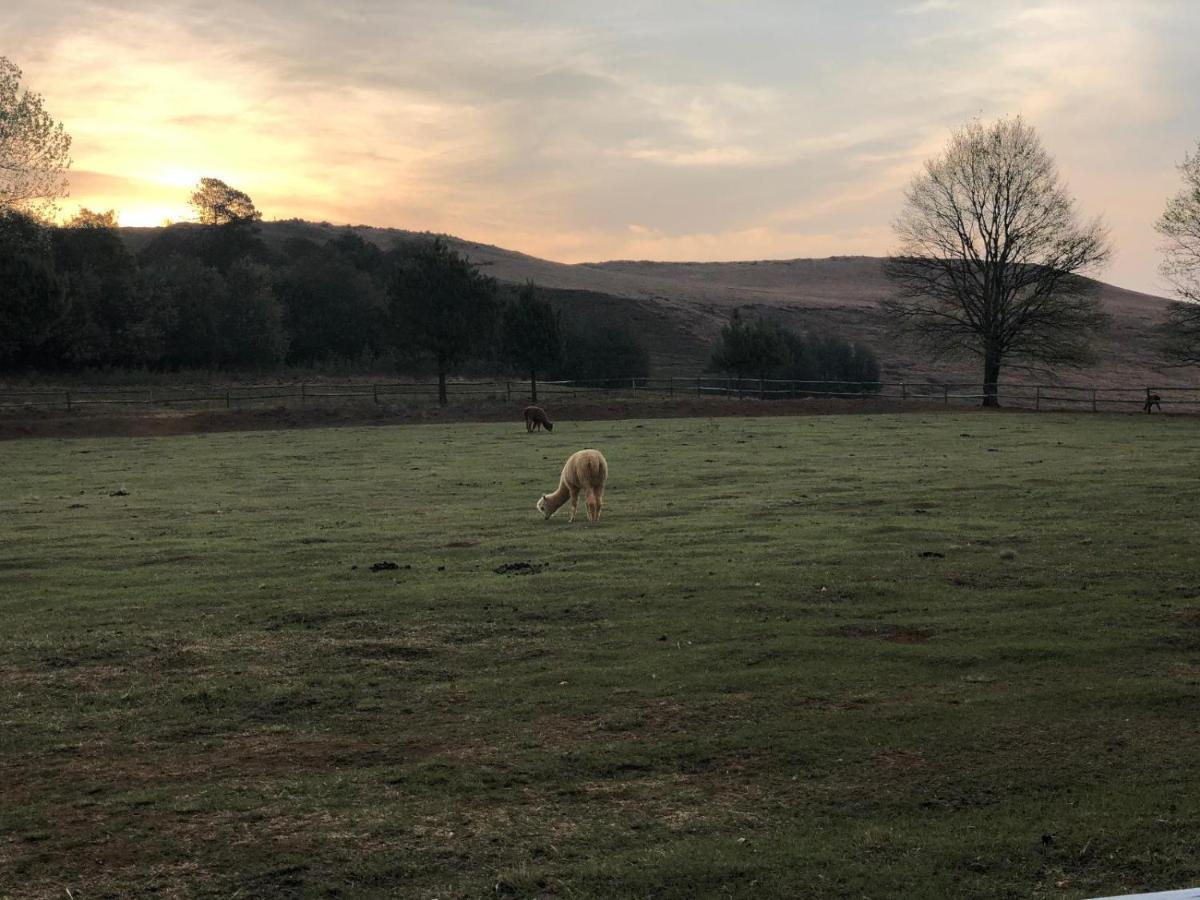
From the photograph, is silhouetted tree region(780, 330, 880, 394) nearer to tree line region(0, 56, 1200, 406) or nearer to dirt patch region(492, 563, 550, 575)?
tree line region(0, 56, 1200, 406)

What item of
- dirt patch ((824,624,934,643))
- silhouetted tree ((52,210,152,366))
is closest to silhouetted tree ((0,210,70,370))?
silhouetted tree ((52,210,152,366))

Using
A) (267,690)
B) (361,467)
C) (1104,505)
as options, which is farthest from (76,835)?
(361,467)

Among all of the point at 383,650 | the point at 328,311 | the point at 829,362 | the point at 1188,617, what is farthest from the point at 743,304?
the point at 383,650

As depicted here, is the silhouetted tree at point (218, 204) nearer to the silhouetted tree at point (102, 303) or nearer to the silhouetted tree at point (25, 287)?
the silhouetted tree at point (102, 303)

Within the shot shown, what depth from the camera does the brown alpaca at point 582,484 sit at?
768 inches

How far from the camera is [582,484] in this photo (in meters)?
19.8

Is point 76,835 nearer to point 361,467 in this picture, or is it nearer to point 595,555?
point 595,555

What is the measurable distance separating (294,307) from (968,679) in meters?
86.0

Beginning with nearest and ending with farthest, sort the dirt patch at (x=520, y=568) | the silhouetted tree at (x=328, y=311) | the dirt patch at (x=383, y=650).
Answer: the dirt patch at (x=383, y=650)
the dirt patch at (x=520, y=568)
the silhouetted tree at (x=328, y=311)

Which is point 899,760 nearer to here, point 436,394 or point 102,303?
point 436,394

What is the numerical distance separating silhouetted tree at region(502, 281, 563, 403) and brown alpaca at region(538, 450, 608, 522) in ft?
148

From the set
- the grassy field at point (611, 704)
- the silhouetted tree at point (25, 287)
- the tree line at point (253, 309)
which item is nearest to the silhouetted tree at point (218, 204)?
the tree line at point (253, 309)

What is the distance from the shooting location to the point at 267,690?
963cm

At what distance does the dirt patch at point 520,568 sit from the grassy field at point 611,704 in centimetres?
21
